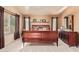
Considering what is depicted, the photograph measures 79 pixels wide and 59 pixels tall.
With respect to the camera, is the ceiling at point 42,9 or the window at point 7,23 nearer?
the window at point 7,23

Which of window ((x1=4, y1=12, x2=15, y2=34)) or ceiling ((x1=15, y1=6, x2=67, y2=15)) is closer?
window ((x1=4, y1=12, x2=15, y2=34))

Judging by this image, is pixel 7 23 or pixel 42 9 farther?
pixel 42 9

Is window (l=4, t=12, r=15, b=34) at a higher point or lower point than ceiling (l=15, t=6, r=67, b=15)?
lower

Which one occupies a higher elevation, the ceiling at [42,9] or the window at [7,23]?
the ceiling at [42,9]

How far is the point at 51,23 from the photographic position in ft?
44.7

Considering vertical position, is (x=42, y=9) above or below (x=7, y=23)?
above

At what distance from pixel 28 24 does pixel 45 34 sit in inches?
268
